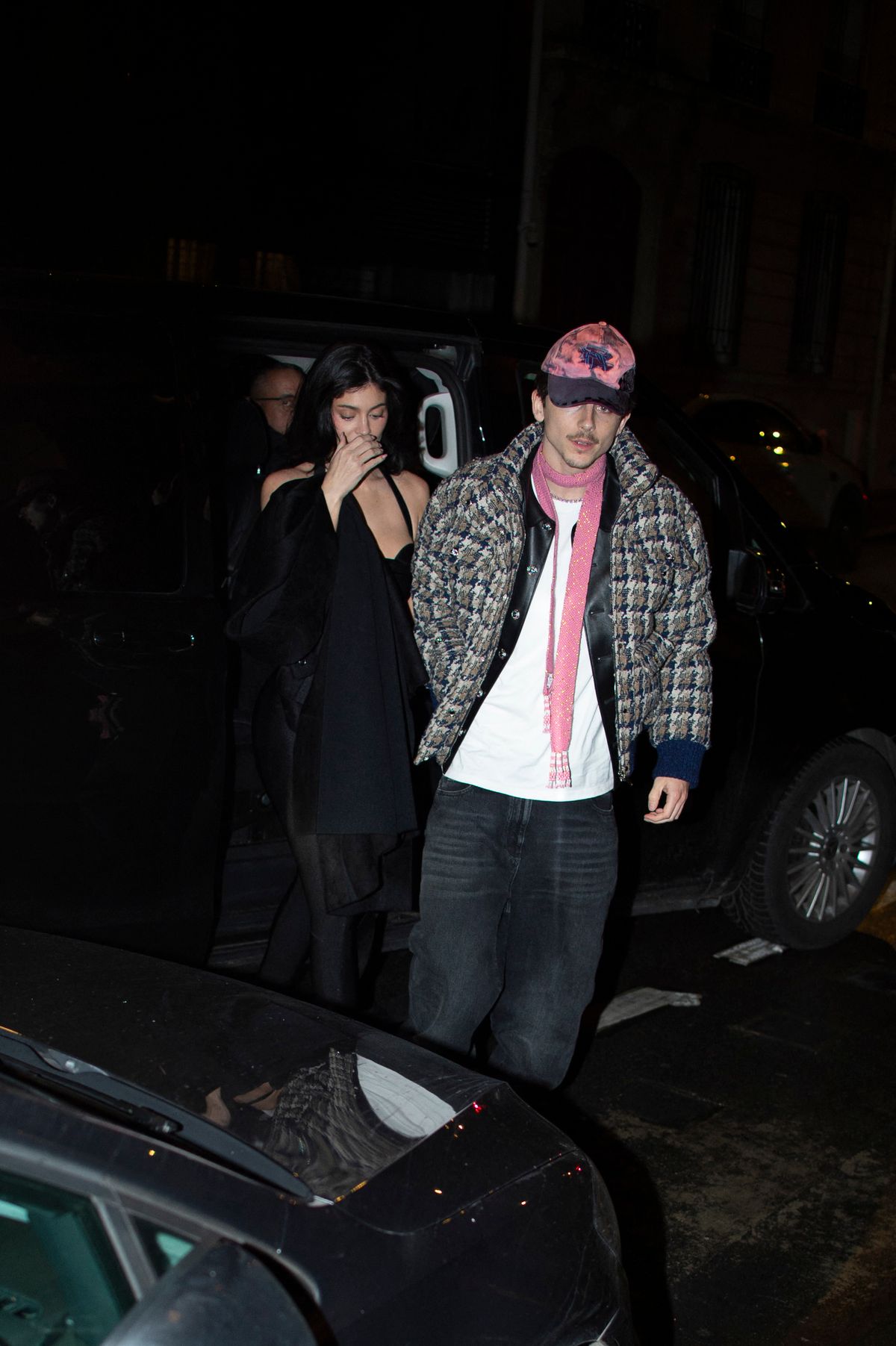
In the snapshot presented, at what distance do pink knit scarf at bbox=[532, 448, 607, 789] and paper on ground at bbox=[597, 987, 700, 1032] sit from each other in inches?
68.1

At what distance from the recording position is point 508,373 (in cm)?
400

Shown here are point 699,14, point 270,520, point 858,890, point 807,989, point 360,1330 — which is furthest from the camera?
point 699,14

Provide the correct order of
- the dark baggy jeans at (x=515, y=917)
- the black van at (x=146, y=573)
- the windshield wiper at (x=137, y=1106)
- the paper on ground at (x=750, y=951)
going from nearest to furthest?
the windshield wiper at (x=137, y=1106), the dark baggy jeans at (x=515, y=917), the black van at (x=146, y=573), the paper on ground at (x=750, y=951)

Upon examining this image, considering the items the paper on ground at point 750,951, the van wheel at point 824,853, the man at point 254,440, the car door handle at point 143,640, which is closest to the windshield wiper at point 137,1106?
the car door handle at point 143,640

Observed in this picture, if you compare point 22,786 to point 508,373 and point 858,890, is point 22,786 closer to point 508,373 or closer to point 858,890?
point 508,373

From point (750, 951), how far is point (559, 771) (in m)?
2.39

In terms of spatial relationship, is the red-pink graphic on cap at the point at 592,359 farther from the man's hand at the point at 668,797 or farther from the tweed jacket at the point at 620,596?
the man's hand at the point at 668,797

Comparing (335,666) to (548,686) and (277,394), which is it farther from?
(277,394)

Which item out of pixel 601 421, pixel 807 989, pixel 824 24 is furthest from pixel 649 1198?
pixel 824 24

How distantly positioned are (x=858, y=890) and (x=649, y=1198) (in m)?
1.97

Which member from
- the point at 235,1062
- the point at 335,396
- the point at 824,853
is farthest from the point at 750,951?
the point at 235,1062

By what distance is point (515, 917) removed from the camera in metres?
3.10

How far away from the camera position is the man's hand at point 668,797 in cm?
303

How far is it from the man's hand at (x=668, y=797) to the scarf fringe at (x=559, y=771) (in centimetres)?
22
